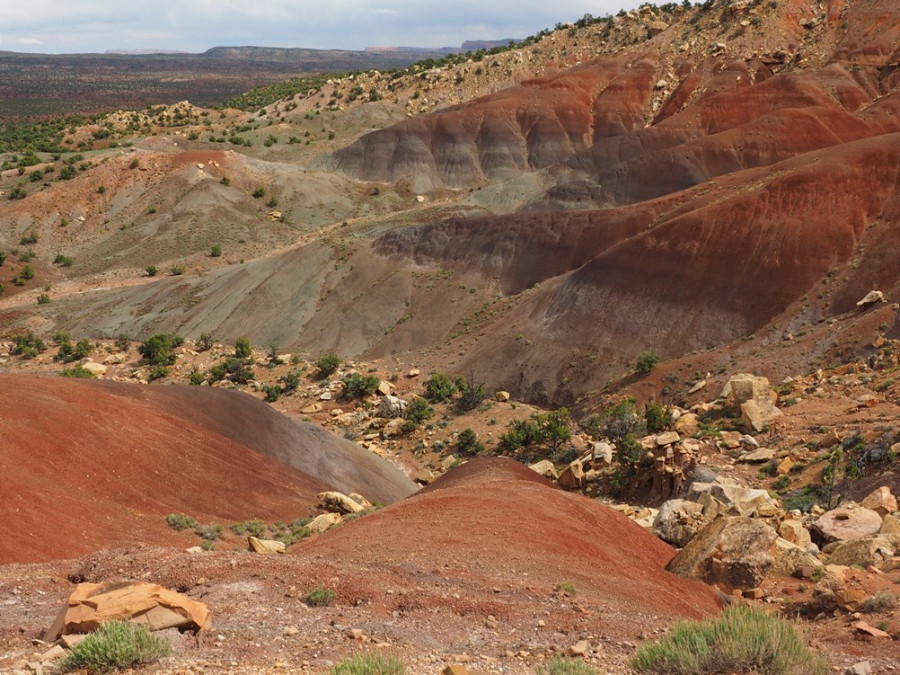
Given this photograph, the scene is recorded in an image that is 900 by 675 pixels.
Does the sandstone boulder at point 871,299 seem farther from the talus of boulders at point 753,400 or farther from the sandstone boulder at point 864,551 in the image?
the sandstone boulder at point 864,551

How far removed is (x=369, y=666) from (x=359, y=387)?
31019 mm

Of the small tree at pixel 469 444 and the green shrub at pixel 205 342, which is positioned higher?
the green shrub at pixel 205 342

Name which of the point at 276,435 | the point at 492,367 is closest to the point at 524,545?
the point at 276,435

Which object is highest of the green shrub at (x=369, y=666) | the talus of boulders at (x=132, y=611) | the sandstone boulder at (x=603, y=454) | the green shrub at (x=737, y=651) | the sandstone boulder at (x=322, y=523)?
the green shrub at (x=369, y=666)

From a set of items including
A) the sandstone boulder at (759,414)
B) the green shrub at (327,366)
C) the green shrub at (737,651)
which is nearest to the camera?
the green shrub at (737,651)

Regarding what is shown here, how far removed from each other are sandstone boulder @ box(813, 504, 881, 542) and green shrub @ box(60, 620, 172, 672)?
13433mm

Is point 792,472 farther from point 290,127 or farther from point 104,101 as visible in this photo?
point 104,101

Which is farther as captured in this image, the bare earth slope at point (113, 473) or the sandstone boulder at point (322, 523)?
the sandstone boulder at point (322, 523)

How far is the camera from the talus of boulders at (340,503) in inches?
886

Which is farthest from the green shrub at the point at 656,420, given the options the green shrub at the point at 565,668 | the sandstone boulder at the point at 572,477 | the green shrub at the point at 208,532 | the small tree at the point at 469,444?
the green shrub at the point at 565,668

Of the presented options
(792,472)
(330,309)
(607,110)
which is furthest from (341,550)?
(607,110)

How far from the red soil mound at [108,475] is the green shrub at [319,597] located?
6.13m

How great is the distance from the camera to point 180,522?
58.3ft

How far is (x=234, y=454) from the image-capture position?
2386 centimetres
